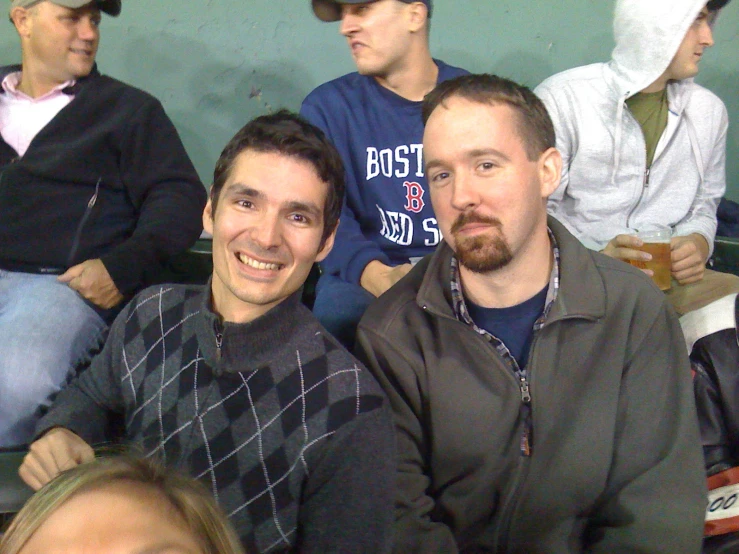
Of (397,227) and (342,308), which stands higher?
(397,227)

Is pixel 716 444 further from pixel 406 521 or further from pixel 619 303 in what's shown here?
pixel 406 521

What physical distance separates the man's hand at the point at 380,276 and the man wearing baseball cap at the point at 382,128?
2.6 inches

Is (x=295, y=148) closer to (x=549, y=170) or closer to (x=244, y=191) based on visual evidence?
(x=244, y=191)

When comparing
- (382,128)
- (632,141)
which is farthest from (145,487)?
(632,141)

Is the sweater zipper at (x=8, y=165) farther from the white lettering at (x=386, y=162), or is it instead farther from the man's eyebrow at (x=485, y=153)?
the man's eyebrow at (x=485, y=153)

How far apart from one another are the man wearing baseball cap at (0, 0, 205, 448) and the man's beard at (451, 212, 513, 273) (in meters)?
0.86

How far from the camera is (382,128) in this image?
72.3 inches

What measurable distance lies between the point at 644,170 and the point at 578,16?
776 mm

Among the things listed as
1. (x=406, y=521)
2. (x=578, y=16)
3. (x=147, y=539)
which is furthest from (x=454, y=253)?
(x=578, y=16)

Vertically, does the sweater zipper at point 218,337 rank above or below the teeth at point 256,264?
below

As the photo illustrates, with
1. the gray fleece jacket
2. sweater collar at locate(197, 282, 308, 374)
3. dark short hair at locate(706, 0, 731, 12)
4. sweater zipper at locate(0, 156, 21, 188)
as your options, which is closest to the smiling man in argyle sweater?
sweater collar at locate(197, 282, 308, 374)

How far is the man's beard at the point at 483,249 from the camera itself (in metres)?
1.19

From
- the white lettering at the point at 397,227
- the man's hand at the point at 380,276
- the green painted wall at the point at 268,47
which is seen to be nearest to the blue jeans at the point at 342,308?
the man's hand at the point at 380,276

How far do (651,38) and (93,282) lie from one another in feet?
5.55
